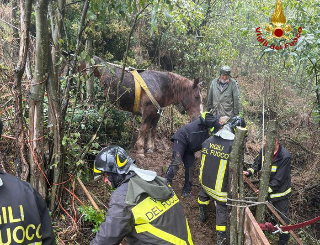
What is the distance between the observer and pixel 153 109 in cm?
596

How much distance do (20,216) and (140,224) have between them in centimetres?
91

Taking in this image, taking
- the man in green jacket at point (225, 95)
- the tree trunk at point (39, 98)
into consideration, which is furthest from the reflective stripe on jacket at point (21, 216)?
the man in green jacket at point (225, 95)

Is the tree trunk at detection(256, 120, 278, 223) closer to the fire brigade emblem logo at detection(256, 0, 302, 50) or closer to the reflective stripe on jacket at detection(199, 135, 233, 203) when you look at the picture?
the reflective stripe on jacket at detection(199, 135, 233, 203)

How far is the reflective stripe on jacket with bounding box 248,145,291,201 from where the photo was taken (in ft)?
13.3

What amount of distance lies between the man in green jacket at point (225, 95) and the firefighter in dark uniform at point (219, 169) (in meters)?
2.08

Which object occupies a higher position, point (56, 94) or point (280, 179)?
point (56, 94)

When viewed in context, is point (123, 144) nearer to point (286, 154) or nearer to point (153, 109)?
point (153, 109)

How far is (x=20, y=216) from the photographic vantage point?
168 cm

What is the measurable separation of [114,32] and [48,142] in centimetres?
544

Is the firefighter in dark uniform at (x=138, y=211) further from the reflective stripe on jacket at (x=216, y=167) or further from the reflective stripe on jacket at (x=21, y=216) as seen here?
the reflective stripe on jacket at (x=216, y=167)

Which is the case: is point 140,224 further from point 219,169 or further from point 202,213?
point 202,213

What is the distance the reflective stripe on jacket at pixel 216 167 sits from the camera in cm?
390

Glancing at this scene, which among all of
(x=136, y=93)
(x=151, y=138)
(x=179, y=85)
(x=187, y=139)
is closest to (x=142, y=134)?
(x=151, y=138)

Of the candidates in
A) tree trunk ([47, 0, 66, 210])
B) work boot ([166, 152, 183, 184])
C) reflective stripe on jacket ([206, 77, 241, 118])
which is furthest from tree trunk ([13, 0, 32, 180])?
reflective stripe on jacket ([206, 77, 241, 118])
